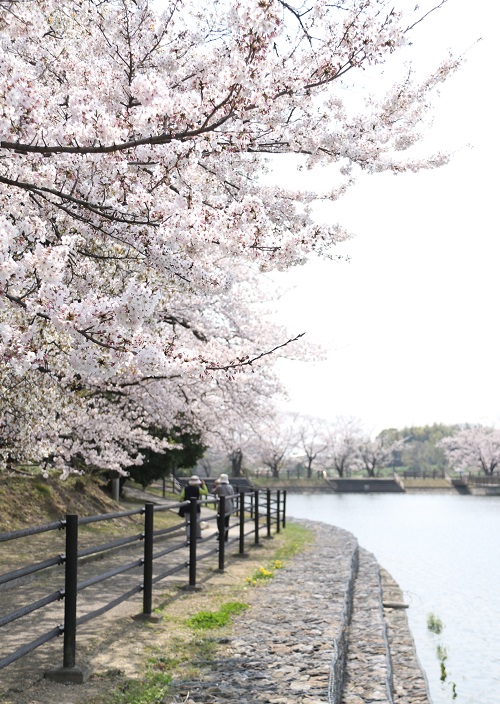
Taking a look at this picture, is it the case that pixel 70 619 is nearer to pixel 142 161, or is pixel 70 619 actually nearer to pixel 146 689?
pixel 146 689

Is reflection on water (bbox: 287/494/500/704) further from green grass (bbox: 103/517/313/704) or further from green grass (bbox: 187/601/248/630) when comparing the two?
green grass (bbox: 103/517/313/704)

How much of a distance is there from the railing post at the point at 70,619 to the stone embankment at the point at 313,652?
79 cm

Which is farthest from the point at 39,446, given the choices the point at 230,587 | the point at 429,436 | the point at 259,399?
the point at 429,436

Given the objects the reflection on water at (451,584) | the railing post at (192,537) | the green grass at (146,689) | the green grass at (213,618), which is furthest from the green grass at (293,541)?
the green grass at (146,689)

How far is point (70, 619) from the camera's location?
17.7 feet

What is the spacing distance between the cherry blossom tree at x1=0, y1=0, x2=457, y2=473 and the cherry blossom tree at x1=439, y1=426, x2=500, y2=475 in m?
79.7

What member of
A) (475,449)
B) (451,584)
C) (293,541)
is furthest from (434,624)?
(475,449)

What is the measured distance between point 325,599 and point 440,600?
5.72m

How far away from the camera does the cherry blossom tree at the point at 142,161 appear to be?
4543mm

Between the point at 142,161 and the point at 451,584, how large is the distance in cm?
1362

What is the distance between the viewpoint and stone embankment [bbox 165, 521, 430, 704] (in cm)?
530

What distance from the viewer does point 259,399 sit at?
1786cm

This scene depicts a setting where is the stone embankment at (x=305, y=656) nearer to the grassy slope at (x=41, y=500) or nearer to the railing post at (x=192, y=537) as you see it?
the railing post at (x=192, y=537)

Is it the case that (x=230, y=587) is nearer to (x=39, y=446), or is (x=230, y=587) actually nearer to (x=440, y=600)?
(x=39, y=446)
